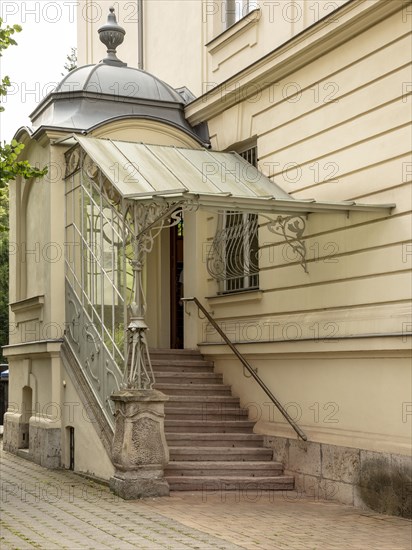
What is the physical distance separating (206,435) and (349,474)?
2394 mm

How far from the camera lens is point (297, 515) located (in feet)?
33.2

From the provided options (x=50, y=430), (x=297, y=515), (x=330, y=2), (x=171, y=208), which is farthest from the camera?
(x=50, y=430)

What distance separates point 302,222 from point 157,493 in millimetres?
3841

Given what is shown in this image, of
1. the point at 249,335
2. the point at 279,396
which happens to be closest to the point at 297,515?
the point at 279,396

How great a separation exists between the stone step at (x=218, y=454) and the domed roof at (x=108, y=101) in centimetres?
495

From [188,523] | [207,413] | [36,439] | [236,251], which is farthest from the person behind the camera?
[36,439]

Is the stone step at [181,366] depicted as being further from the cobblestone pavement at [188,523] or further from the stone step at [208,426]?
the cobblestone pavement at [188,523]

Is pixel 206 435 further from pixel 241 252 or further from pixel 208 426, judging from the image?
pixel 241 252

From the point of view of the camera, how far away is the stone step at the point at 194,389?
1351cm

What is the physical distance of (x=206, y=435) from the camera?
12.6m

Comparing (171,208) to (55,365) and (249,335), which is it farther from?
(55,365)

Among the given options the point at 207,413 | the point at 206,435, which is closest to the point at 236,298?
the point at 207,413

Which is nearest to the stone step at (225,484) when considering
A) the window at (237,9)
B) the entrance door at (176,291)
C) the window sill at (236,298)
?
the window sill at (236,298)

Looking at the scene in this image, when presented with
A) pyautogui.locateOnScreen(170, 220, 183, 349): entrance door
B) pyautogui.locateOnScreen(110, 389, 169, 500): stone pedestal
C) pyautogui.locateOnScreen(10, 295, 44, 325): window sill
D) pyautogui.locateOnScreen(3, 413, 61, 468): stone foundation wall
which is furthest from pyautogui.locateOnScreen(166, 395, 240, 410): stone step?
pyautogui.locateOnScreen(10, 295, 44, 325): window sill
